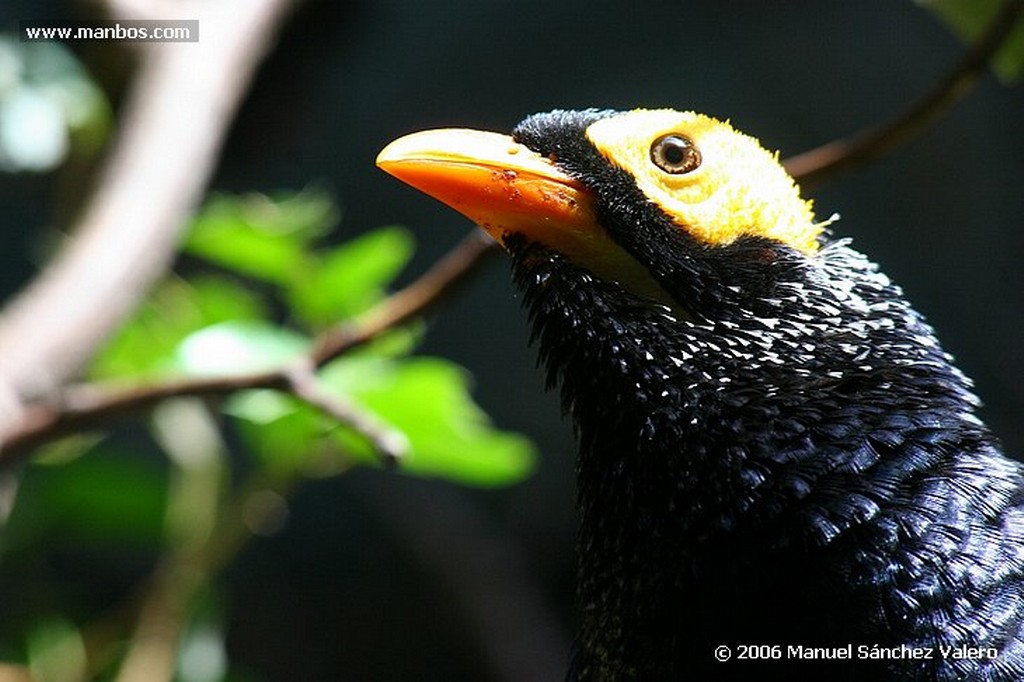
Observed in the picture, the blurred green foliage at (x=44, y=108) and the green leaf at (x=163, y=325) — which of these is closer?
the green leaf at (x=163, y=325)

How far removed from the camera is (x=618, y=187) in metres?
1.33

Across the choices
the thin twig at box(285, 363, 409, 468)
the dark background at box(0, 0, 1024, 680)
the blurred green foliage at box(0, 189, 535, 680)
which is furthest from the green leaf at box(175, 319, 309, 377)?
the dark background at box(0, 0, 1024, 680)

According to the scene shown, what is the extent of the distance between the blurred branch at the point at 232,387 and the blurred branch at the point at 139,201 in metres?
0.04

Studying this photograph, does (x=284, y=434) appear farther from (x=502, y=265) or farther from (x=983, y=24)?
(x=502, y=265)

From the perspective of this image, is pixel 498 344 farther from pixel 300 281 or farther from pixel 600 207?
pixel 600 207

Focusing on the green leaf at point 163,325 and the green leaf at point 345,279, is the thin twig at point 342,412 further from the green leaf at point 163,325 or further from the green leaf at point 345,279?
the green leaf at point 163,325

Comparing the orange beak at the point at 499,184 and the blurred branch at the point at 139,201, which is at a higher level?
the orange beak at the point at 499,184

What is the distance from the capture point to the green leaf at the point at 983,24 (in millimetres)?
1606

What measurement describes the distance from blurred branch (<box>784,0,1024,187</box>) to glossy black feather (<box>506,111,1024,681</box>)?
19cm

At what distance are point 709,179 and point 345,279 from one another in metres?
0.74

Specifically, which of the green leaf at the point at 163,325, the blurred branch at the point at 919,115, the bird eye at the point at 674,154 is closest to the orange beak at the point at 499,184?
the bird eye at the point at 674,154

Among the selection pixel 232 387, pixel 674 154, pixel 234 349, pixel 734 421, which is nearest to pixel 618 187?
pixel 674 154

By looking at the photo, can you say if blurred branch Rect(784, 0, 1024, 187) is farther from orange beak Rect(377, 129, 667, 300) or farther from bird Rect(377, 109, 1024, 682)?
orange beak Rect(377, 129, 667, 300)

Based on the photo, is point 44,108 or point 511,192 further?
point 44,108
